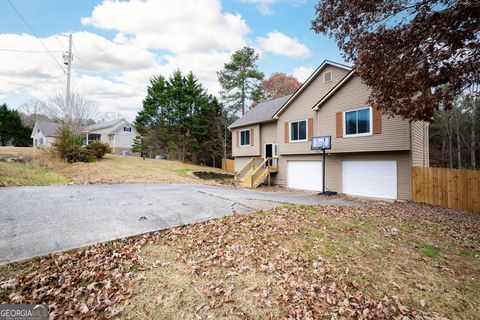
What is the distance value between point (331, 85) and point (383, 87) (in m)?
7.84

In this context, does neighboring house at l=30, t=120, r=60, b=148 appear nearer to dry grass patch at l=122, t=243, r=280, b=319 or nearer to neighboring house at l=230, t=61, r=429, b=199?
neighboring house at l=230, t=61, r=429, b=199

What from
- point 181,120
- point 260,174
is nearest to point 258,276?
point 260,174

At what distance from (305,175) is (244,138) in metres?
7.65

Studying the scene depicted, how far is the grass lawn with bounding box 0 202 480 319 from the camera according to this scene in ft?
10.2

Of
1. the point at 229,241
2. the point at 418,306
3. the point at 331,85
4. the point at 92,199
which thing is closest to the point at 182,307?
the point at 229,241

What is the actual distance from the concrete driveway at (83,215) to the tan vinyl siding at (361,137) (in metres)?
7.70

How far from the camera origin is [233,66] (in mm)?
33562

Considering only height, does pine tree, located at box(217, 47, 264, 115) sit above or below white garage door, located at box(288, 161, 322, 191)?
above

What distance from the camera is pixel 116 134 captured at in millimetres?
40094

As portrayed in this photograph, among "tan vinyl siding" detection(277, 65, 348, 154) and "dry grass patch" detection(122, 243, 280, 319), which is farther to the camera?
"tan vinyl siding" detection(277, 65, 348, 154)

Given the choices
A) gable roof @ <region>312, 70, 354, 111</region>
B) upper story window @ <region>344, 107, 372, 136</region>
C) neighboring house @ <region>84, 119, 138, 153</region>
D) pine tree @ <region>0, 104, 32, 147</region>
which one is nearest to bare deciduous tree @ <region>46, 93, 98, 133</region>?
neighboring house @ <region>84, 119, 138, 153</region>

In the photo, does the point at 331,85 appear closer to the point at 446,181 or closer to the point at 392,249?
the point at 446,181

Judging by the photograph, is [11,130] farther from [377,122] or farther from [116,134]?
[377,122]

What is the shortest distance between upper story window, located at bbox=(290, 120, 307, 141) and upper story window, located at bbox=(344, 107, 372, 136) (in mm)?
3036
